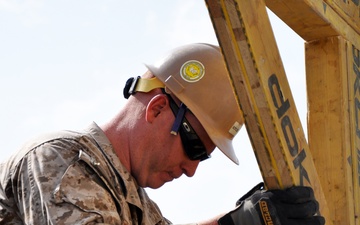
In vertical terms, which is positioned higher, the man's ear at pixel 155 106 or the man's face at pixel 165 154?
the man's ear at pixel 155 106

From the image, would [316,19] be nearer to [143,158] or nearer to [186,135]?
[186,135]

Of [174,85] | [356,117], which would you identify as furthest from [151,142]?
[356,117]

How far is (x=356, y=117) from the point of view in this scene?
541cm

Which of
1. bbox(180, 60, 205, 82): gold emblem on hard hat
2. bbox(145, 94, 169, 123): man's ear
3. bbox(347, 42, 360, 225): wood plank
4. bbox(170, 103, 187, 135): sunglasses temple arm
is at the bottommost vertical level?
bbox(347, 42, 360, 225): wood plank

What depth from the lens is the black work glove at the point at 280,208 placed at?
4.59 metres

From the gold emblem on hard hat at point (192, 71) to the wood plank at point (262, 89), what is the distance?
0.76m

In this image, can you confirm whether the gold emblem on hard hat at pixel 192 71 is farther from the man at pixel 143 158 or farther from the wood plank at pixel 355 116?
the wood plank at pixel 355 116

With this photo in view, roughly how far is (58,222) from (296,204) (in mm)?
1069

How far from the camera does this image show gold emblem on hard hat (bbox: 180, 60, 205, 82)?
5.33 m

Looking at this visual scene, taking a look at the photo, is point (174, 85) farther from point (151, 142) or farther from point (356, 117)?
point (356, 117)

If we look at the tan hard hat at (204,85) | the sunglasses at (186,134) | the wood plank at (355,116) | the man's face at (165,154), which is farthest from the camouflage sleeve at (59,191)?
the wood plank at (355,116)

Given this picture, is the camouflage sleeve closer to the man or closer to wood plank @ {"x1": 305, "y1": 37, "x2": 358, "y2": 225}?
the man

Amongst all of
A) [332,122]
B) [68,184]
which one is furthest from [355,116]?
[68,184]

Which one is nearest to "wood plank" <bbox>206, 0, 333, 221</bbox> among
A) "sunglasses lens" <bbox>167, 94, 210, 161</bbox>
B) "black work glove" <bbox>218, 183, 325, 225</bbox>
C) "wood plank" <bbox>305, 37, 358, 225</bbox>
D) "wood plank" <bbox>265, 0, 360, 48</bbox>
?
"black work glove" <bbox>218, 183, 325, 225</bbox>
